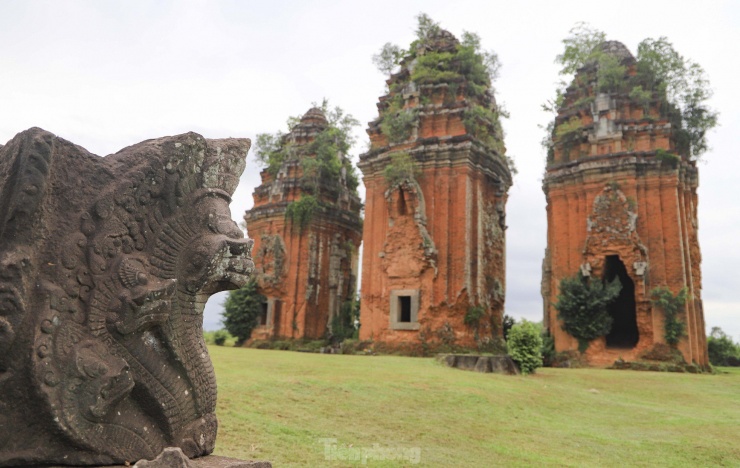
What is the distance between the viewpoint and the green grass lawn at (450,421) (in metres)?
5.08

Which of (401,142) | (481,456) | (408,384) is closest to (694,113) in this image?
(401,142)

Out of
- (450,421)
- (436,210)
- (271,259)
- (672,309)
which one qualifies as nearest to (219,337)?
(271,259)

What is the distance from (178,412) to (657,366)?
1764cm

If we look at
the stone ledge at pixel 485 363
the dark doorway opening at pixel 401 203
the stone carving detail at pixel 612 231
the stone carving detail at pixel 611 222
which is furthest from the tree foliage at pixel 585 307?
the stone ledge at pixel 485 363

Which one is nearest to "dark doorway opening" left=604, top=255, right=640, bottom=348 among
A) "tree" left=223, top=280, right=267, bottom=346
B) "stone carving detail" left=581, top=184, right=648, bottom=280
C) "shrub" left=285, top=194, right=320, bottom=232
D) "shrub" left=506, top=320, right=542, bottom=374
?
"stone carving detail" left=581, top=184, right=648, bottom=280

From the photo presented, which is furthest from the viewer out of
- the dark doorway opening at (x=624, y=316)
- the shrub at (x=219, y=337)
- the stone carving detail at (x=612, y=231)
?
the shrub at (x=219, y=337)

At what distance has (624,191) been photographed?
1928cm

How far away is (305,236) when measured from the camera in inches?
945

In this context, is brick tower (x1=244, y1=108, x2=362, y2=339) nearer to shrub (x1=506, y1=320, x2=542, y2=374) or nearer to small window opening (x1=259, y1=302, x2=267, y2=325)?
small window opening (x1=259, y1=302, x2=267, y2=325)

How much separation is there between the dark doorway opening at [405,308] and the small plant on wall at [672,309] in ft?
26.0

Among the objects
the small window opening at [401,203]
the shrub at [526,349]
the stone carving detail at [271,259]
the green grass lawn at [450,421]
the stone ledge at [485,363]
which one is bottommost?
the green grass lawn at [450,421]

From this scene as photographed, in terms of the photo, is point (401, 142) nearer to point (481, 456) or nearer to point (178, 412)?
point (481, 456)

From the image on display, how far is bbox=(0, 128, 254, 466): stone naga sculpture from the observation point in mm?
2285

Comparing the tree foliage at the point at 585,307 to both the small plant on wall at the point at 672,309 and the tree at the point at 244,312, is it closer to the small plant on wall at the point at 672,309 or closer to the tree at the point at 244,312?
the small plant on wall at the point at 672,309
